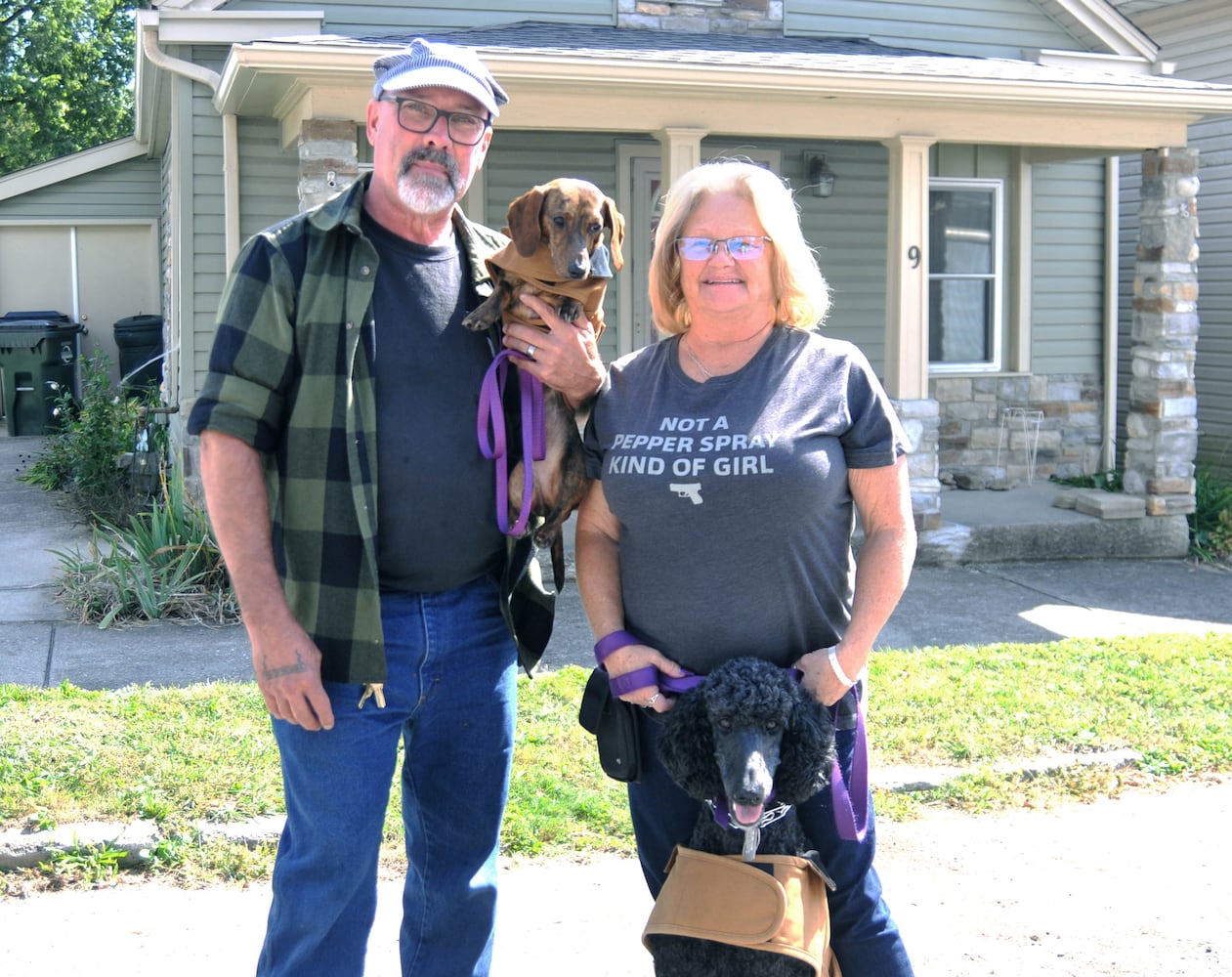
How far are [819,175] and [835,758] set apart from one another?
8250 millimetres

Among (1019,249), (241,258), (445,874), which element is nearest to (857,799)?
(445,874)

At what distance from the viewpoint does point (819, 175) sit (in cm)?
995

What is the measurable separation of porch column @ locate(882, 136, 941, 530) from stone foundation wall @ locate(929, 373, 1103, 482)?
2287 mm

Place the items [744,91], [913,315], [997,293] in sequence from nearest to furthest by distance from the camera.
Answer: [744,91]
[913,315]
[997,293]

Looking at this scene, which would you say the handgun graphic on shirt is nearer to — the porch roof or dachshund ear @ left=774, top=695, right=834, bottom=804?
dachshund ear @ left=774, top=695, right=834, bottom=804

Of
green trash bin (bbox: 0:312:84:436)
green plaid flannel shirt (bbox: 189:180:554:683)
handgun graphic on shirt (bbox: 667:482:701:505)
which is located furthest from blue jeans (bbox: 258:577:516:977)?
green trash bin (bbox: 0:312:84:436)

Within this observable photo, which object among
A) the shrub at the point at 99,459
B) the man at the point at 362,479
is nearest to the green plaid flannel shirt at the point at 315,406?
the man at the point at 362,479

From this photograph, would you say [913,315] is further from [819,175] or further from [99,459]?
[99,459]

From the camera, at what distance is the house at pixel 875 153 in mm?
7449

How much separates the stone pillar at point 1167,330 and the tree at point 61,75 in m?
16.9

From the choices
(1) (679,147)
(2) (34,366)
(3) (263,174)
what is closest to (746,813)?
(1) (679,147)

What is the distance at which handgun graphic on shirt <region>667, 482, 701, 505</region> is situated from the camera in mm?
2273

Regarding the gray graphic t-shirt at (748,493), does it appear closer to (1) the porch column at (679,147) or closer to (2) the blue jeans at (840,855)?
(2) the blue jeans at (840,855)

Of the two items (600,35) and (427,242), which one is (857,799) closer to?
(427,242)
